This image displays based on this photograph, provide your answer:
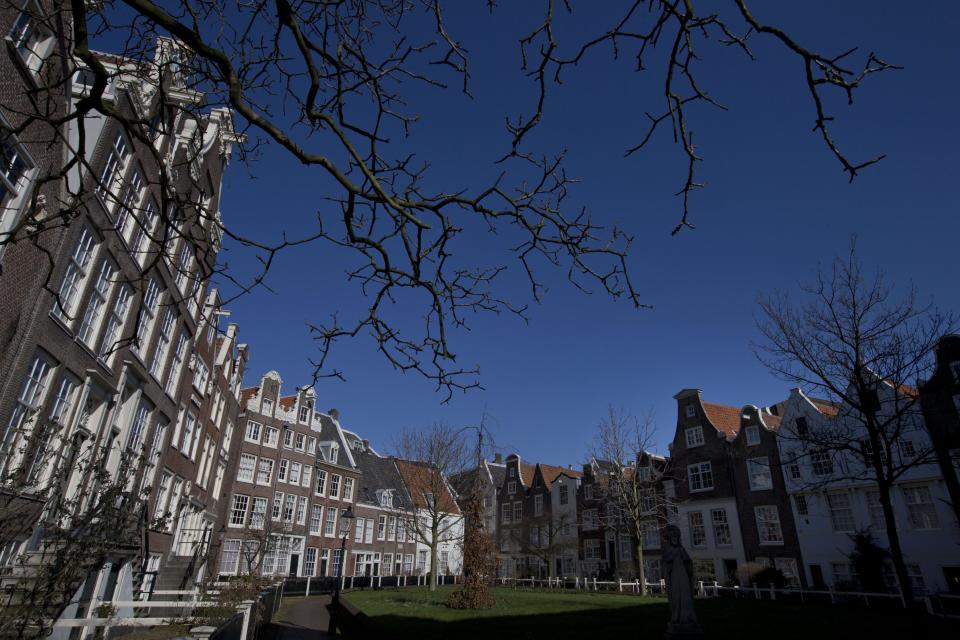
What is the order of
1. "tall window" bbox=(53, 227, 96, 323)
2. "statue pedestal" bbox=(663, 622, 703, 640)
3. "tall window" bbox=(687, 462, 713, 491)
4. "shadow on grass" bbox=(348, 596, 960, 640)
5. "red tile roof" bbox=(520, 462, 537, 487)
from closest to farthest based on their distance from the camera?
"statue pedestal" bbox=(663, 622, 703, 640) < "tall window" bbox=(53, 227, 96, 323) < "shadow on grass" bbox=(348, 596, 960, 640) < "tall window" bbox=(687, 462, 713, 491) < "red tile roof" bbox=(520, 462, 537, 487)

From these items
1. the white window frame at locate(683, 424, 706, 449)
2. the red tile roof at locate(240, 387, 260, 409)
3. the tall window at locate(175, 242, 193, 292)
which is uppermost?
the red tile roof at locate(240, 387, 260, 409)

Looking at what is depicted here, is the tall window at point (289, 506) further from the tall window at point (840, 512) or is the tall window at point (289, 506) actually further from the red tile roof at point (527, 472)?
the tall window at point (840, 512)

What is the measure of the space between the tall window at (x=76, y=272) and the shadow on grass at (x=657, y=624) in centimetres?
1065

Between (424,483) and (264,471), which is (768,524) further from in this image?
(264,471)

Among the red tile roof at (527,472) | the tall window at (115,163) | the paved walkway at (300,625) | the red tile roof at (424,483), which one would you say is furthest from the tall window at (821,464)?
the tall window at (115,163)

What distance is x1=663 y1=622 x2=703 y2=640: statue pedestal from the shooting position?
36.0 feet

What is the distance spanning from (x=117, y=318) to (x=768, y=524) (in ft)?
115

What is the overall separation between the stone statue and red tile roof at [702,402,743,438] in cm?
2885

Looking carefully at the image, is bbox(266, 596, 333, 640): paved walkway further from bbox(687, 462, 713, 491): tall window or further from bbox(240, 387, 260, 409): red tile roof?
bbox(687, 462, 713, 491): tall window

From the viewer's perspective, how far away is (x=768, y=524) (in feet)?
110

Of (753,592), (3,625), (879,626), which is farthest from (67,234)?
(753,592)

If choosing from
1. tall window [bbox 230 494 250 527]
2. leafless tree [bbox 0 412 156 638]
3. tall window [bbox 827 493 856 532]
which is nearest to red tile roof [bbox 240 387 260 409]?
tall window [bbox 230 494 250 527]

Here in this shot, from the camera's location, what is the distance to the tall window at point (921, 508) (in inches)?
1046

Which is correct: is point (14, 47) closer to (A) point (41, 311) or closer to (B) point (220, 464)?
(A) point (41, 311)
